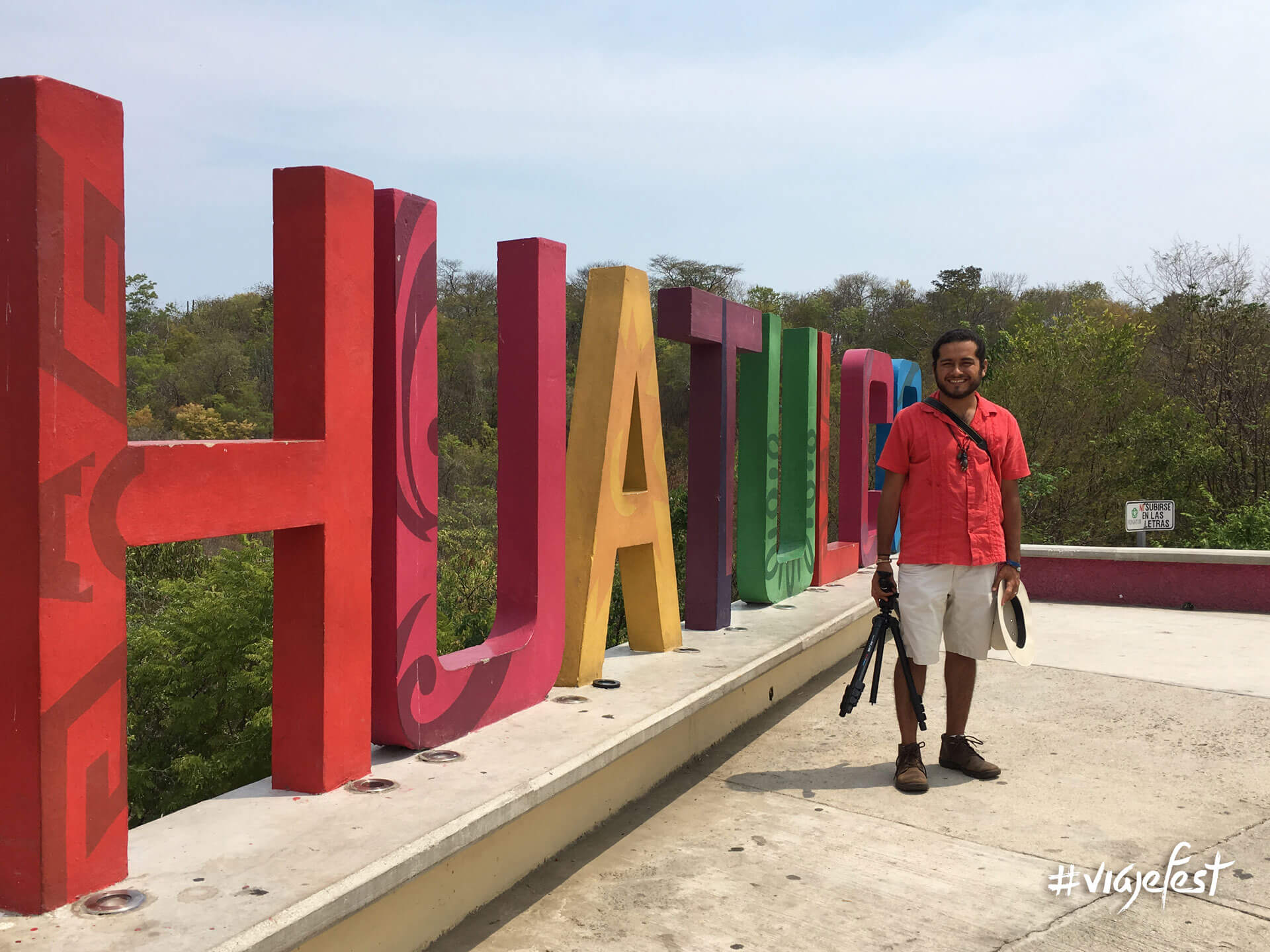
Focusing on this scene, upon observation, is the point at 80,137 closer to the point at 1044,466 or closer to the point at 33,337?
the point at 33,337

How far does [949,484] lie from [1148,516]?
258 inches

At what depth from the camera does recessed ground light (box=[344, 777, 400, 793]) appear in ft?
10.6

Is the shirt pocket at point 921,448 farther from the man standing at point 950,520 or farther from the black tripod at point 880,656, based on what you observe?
the black tripod at point 880,656

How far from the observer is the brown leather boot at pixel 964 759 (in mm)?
4504

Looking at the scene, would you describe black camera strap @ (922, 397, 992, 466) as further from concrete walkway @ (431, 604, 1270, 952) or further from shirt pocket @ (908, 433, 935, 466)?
concrete walkway @ (431, 604, 1270, 952)

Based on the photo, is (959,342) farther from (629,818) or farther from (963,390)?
(629,818)

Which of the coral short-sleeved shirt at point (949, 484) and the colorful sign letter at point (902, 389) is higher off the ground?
the colorful sign letter at point (902, 389)

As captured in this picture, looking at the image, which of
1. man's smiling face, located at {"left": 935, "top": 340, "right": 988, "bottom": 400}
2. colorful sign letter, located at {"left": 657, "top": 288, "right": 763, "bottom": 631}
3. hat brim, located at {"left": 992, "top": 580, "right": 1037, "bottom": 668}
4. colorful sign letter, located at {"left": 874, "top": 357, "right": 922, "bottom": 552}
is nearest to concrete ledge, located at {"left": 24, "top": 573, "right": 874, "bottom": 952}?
colorful sign letter, located at {"left": 657, "top": 288, "right": 763, "bottom": 631}

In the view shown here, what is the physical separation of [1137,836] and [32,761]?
11.5 feet

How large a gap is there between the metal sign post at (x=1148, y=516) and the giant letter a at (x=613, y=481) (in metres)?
6.22

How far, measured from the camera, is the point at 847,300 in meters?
62.6

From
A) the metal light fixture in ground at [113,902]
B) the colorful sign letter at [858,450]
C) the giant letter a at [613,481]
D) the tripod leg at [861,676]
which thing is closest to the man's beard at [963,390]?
the tripod leg at [861,676]

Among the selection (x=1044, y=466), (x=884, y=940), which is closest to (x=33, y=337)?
(x=884, y=940)

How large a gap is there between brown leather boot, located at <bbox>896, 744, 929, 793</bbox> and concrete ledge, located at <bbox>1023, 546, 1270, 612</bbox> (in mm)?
5692
